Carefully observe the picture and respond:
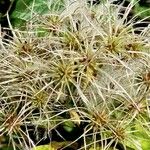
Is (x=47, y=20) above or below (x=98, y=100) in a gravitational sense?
above

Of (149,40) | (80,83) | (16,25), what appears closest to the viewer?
(80,83)

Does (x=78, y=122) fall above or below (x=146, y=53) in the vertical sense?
below

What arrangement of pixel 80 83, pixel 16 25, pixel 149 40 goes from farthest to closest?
pixel 16 25, pixel 149 40, pixel 80 83

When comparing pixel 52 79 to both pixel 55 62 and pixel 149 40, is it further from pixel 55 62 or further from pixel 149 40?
pixel 149 40

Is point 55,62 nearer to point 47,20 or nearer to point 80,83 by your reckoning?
point 80,83

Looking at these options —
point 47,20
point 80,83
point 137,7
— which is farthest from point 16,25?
point 80,83

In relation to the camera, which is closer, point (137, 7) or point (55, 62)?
point (55, 62)

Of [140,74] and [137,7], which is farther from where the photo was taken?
[137,7]

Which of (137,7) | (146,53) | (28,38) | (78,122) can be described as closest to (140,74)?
(146,53)
